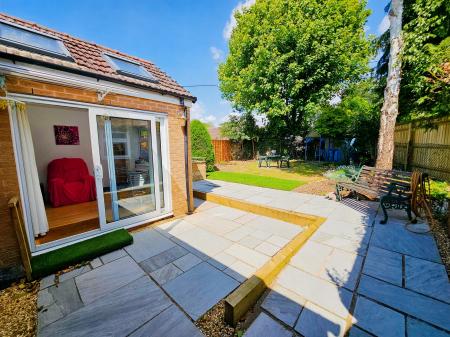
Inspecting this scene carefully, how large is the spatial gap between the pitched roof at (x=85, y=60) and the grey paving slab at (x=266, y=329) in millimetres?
4140

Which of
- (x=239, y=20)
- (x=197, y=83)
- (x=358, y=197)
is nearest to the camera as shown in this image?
(x=358, y=197)

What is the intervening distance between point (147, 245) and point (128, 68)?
3.71m

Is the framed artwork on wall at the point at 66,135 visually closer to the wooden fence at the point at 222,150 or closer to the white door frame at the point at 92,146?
the white door frame at the point at 92,146

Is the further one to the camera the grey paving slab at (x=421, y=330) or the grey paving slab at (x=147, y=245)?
the grey paving slab at (x=147, y=245)

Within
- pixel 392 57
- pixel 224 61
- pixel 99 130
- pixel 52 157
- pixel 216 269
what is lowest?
pixel 216 269

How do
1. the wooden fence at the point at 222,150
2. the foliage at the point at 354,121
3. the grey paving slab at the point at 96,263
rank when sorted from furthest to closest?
the wooden fence at the point at 222,150
the foliage at the point at 354,121
the grey paving slab at the point at 96,263

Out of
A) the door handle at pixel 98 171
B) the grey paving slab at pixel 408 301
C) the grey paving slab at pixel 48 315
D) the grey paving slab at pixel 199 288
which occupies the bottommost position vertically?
the grey paving slab at pixel 48 315

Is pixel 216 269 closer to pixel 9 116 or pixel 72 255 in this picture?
pixel 72 255

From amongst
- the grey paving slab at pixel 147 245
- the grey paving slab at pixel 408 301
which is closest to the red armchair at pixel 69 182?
the grey paving slab at pixel 147 245

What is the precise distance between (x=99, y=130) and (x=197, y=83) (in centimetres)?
1368

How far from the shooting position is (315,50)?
8766 millimetres

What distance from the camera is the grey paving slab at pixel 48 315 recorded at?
2.02 metres

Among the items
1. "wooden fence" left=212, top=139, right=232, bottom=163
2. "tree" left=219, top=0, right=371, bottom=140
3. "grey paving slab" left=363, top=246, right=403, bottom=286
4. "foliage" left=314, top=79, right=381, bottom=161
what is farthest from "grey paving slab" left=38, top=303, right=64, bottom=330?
"wooden fence" left=212, top=139, right=232, bottom=163

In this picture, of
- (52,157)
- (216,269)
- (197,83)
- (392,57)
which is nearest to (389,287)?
(216,269)
